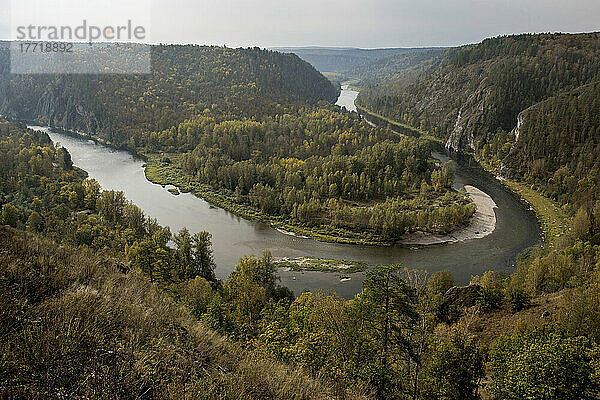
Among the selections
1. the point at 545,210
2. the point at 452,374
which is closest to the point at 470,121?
the point at 545,210

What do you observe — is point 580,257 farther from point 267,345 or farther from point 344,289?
point 267,345

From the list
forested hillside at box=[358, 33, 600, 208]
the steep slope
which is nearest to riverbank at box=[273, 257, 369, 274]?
forested hillside at box=[358, 33, 600, 208]

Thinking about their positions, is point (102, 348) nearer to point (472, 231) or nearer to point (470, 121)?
point (472, 231)

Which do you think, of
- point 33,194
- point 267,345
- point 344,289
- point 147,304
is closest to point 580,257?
point 344,289

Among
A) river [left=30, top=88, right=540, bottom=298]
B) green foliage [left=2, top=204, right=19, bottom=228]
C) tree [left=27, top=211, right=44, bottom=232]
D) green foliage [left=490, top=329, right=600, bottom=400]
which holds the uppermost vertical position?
green foliage [left=490, top=329, right=600, bottom=400]

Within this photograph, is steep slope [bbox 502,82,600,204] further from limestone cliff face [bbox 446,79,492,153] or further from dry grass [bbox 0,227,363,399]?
dry grass [bbox 0,227,363,399]

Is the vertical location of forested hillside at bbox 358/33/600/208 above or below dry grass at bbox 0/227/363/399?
above

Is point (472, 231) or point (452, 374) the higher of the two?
point (452, 374)
